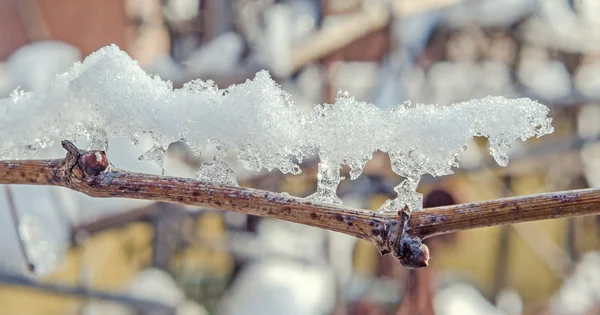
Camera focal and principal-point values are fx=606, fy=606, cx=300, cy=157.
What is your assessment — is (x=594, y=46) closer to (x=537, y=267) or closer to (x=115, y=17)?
(x=537, y=267)

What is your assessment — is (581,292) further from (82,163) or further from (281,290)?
(82,163)

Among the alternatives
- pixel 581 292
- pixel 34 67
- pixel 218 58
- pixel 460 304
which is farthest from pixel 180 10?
pixel 581 292

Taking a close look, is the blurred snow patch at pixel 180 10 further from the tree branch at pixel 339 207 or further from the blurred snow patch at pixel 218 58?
the tree branch at pixel 339 207

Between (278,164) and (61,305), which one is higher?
(61,305)

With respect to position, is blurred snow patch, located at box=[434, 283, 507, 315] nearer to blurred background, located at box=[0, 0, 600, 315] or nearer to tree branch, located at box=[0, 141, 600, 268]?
blurred background, located at box=[0, 0, 600, 315]

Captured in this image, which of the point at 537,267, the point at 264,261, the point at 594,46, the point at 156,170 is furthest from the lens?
the point at 537,267

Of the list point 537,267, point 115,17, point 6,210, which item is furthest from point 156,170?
point 537,267
